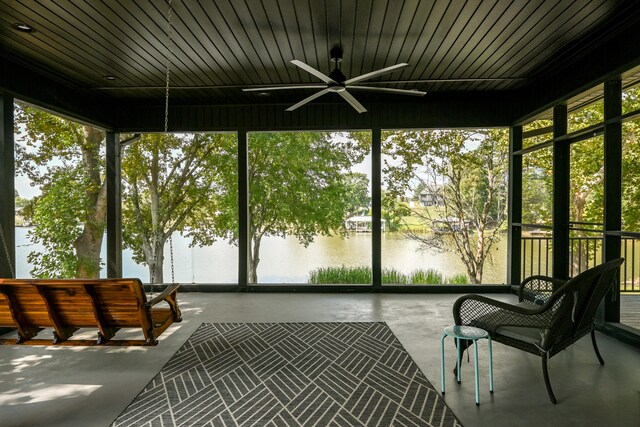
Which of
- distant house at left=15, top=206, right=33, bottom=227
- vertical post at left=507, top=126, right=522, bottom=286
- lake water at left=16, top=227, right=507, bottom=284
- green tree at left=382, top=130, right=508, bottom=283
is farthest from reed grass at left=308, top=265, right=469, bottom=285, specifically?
distant house at left=15, top=206, right=33, bottom=227

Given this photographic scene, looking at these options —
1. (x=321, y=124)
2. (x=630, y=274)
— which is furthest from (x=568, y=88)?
(x=321, y=124)

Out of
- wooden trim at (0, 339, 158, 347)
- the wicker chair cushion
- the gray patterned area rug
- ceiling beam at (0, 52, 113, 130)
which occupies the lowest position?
the gray patterned area rug

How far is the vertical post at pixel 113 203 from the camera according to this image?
6.53 meters

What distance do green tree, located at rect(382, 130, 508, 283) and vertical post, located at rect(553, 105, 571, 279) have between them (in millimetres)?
1361

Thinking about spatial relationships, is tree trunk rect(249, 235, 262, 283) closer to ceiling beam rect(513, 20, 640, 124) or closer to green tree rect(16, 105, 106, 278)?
green tree rect(16, 105, 106, 278)

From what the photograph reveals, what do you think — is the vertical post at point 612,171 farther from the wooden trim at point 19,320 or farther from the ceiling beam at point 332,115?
the wooden trim at point 19,320

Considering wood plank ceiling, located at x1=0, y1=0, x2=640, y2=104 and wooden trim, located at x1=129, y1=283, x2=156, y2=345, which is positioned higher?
wood plank ceiling, located at x1=0, y1=0, x2=640, y2=104

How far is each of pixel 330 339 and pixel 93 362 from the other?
2312 mm

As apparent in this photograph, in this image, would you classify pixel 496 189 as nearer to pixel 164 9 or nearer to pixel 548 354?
pixel 548 354

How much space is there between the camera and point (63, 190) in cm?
651

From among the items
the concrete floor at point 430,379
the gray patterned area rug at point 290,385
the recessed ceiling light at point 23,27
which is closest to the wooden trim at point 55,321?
the concrete floor at point 430,379

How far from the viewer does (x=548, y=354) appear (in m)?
2.67

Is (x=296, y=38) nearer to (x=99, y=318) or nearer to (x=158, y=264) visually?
(x=99, y=318)

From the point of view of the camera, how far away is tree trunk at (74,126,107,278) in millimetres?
6777
